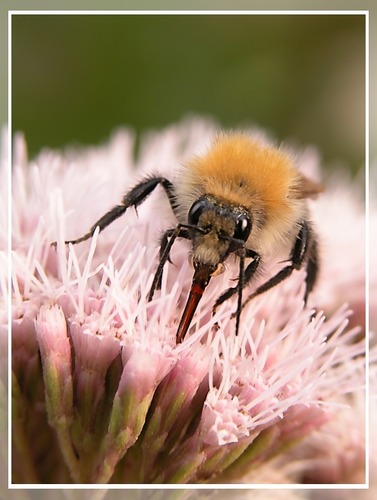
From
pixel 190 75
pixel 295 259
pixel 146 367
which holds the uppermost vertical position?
pixel 190 75

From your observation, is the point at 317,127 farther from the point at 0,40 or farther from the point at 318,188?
the point at 0,40

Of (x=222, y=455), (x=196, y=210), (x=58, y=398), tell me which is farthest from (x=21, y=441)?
(x=196, y=210)

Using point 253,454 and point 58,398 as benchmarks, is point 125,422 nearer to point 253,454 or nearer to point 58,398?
point 58,398

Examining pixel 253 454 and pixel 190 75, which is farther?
pixel 190 75

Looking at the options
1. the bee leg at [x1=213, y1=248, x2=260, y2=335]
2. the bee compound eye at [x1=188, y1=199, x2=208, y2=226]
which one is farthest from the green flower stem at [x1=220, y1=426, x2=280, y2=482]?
the bee compound eye at [x1=188, y1=199, x2=208, y2=226]

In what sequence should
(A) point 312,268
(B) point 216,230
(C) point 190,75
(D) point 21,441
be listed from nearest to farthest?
1. (B) point 216,230
2. (D) point 21,441
3. (A) point 312,268
4. (C) point 190,75

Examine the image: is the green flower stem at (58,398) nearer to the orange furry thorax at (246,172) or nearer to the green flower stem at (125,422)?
the green flower stem at (125,422)
